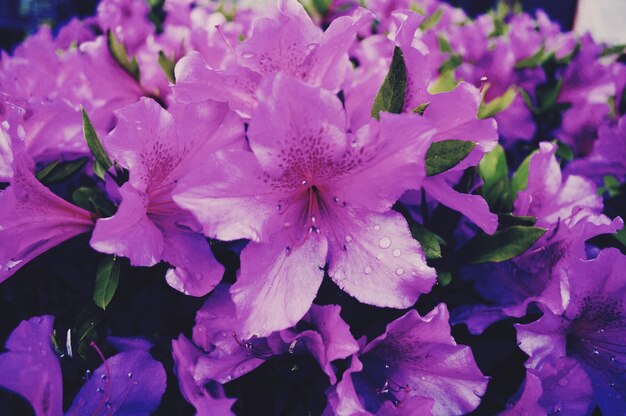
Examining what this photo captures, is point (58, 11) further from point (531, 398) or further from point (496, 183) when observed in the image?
point (531, 398)

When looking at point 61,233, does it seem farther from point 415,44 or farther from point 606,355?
point 606,355

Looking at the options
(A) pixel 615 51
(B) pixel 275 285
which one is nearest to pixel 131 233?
(B) pixel 275 285

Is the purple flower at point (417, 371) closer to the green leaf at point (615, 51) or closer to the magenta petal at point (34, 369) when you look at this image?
the magenta petal at point (34, 369)

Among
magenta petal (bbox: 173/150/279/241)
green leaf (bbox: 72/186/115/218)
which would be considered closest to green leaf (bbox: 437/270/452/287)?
magenta petal (bbox: 173/150/279/241)

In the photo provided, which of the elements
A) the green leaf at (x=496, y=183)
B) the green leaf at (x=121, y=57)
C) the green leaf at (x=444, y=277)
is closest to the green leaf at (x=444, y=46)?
the green leaf at (x=496, y=183)

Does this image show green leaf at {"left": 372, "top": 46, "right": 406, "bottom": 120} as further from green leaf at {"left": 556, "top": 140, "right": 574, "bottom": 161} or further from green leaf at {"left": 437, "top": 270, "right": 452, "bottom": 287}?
green leaf at {"left": 556, "top": 140, "right": 574, "bottom": 161}

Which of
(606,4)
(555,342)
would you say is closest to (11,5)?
(606,4)
